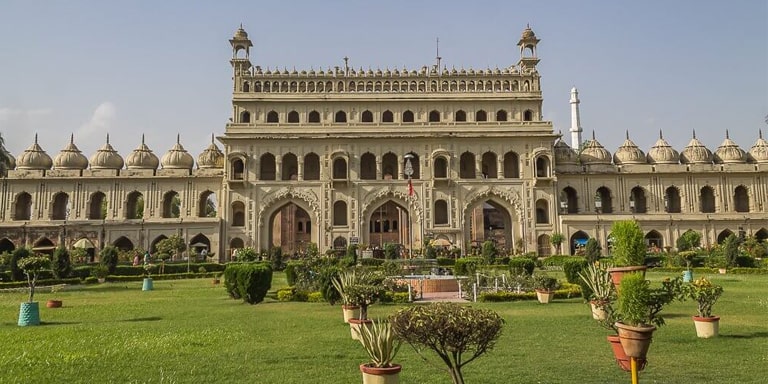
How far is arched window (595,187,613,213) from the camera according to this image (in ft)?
139

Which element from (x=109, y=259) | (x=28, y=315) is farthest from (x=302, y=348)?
(x=109, y=259)

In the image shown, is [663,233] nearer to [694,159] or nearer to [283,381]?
[694,159]

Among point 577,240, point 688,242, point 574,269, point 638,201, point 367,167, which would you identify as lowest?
point 574,269

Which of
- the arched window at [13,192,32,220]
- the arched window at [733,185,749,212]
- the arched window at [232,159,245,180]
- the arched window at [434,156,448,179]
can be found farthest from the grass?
the arched window at [733,185,749,212]

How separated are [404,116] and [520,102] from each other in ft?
27.8

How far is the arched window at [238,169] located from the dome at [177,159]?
15.9ft

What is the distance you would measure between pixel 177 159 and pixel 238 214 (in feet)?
22.6

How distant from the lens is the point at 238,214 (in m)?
40.8

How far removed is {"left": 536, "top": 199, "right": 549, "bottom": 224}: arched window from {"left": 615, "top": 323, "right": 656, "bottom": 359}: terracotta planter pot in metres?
34.9

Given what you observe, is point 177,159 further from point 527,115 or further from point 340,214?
point 527,115

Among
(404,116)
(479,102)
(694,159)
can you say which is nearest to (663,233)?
(694,159)

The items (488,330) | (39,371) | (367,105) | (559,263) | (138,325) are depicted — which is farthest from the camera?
(367,105)

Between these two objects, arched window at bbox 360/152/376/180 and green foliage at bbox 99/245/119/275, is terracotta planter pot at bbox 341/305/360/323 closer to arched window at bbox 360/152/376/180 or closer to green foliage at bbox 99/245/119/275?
green foliage at bbox 99/245/119/275

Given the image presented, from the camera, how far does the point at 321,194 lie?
39.7 meters
